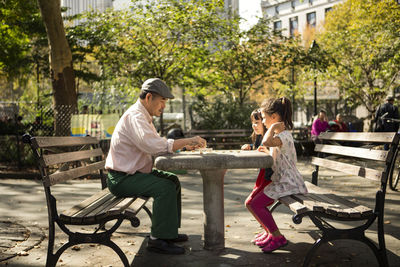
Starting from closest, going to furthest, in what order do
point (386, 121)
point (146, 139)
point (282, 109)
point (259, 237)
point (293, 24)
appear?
point (146, 139)
point (282, 109)
point (259, 237)
point (386, 121)
point (293, 24)

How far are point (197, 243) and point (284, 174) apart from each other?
1189 millimetres

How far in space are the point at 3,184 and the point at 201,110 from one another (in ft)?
28.2

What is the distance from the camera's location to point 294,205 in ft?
12.3

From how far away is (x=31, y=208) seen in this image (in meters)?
6.92

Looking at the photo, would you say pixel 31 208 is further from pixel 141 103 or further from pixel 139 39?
pixel 139 39

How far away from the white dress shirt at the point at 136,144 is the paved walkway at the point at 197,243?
2.82 ft

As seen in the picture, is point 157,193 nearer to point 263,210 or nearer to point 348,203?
point 263,210

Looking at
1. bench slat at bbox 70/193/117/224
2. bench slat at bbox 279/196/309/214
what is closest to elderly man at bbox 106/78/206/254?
bench slat at bbox 70/193/117/224

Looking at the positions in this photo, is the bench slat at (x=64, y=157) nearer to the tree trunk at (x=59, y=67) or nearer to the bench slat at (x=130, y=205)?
the bench slat at (x=130, y=205)

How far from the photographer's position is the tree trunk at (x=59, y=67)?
1166cm

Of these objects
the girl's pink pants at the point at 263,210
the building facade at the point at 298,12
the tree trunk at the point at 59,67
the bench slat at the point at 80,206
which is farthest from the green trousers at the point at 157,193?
the building facade at the point at 298,12

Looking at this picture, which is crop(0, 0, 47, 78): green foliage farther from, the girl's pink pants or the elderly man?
the girl's pink pants

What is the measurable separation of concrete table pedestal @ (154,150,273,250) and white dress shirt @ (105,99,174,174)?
16 cm

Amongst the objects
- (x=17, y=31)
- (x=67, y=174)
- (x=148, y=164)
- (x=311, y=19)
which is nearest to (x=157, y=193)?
(x=148, y=164)
